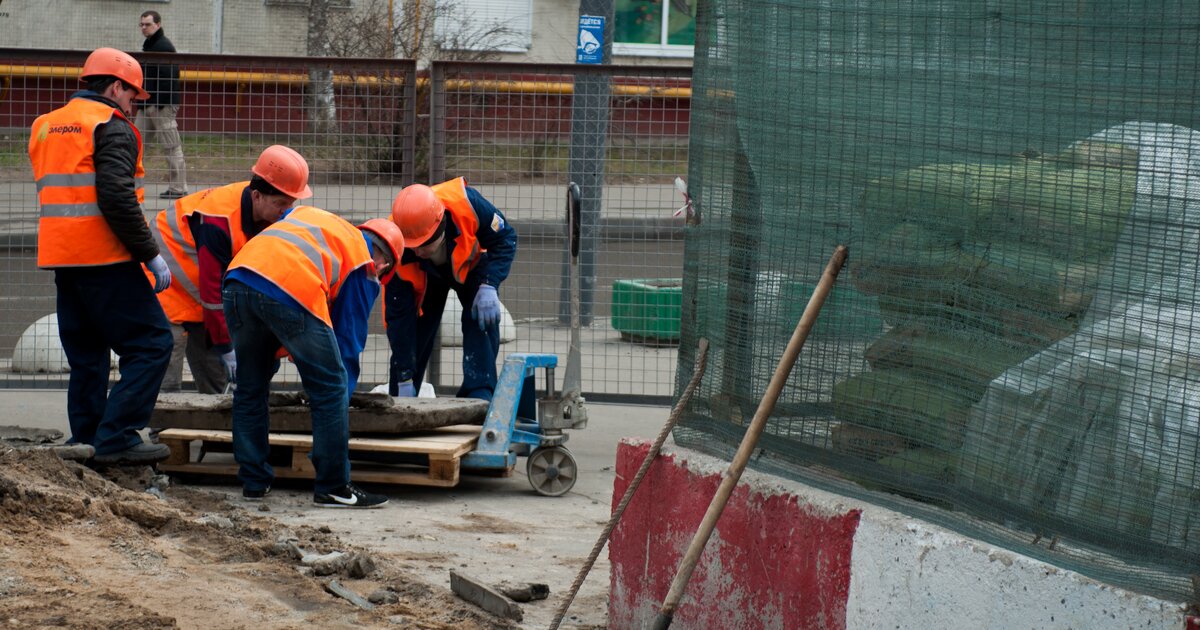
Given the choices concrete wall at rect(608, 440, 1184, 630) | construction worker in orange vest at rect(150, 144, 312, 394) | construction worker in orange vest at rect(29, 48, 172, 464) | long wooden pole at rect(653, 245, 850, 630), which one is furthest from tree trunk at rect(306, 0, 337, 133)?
long wooden pole at rect(653, 245, 850, 630)

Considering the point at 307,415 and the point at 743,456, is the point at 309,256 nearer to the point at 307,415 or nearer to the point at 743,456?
the point at 307,415

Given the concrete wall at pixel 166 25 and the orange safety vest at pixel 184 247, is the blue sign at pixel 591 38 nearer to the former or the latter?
the orange safety vest at pixel 184 247

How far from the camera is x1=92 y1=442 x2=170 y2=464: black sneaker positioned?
20.2 ft

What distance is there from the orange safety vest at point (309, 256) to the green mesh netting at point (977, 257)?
226 cm

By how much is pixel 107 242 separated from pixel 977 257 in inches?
164

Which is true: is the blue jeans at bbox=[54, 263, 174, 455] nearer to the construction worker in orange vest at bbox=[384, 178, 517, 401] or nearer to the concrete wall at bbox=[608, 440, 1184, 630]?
the construction worker in orange vest at bbox=[384, 178, 517, 401]

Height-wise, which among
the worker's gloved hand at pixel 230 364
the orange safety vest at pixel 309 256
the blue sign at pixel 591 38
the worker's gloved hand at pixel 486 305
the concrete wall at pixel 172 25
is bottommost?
the worker's gloved hand at pixel 230 364

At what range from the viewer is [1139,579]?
298cm

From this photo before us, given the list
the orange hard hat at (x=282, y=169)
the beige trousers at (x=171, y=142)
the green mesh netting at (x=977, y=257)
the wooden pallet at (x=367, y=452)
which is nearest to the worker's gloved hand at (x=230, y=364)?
the wooden pallet at (x=367, y=452)

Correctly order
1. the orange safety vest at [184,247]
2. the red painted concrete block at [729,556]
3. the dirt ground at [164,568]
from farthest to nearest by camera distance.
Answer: the orange safety vest at [184,247]
the dirt ground at [164,568]
the red painted concrete block at [729,556]

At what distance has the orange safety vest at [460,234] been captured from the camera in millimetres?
6977

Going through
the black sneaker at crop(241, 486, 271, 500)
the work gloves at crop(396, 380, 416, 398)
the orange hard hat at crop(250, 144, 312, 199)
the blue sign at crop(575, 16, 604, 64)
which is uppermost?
the blue sign at crop(575, 16, 604, 64)

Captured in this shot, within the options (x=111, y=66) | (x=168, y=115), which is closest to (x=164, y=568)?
(x=111, y=66)

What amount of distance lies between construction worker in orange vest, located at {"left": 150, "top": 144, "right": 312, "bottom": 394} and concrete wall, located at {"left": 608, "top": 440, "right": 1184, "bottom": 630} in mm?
2756
